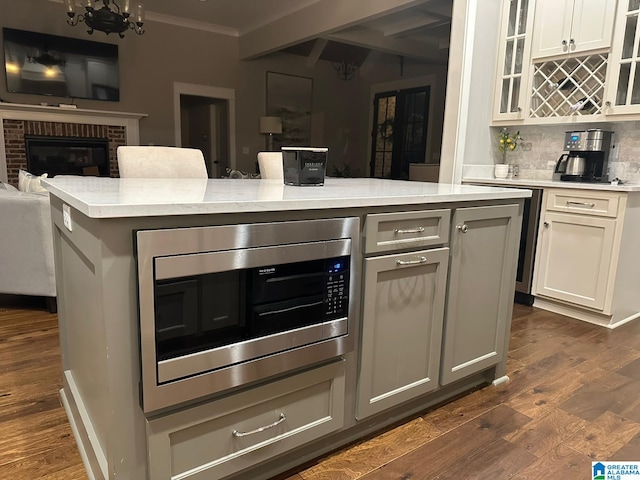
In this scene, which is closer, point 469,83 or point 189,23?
point 469,83

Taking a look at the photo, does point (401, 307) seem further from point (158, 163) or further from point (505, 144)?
point (505, 144)

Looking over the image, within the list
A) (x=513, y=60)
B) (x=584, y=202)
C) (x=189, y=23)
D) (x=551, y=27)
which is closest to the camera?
(x=584, y=202)

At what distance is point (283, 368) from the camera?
1.38 meters

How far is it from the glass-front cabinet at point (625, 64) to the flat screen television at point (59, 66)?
616 centimetres

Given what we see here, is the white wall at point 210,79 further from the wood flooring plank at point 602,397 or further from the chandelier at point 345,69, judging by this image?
the wood flooring plank at point 602,397

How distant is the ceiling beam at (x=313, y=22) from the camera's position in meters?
4.86

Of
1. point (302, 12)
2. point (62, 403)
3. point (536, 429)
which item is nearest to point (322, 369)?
point (536, 429)

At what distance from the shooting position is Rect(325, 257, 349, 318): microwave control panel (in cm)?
145

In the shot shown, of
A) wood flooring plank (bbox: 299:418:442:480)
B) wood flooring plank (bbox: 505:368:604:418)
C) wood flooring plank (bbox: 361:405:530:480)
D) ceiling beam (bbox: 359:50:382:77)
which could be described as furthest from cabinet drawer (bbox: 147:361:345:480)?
ceiling beam (bbox: 359:50:382:77)

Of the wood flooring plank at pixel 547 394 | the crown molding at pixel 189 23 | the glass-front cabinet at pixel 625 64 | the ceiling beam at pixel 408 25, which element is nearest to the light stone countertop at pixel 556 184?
the glass-front cabinet at pixel 625 64

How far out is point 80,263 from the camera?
4.37 ft

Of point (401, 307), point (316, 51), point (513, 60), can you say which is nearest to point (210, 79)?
point (316, 51)

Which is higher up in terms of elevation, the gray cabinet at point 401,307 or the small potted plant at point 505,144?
the small potted plant at point 505,144

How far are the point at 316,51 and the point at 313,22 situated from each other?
2073 mm
